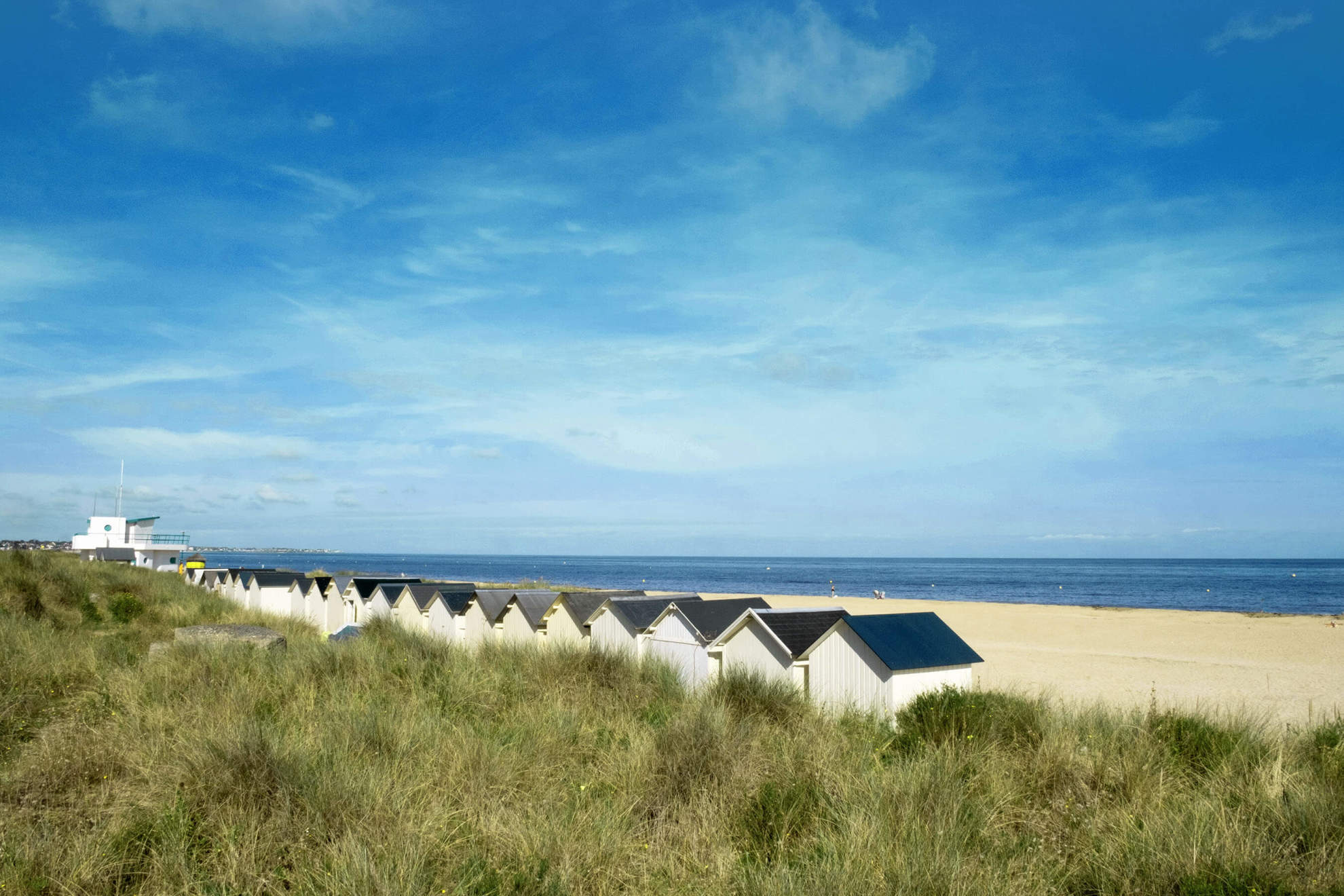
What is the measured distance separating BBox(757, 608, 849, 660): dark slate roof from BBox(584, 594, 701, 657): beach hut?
3075mm

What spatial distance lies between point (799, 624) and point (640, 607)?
15.3ft

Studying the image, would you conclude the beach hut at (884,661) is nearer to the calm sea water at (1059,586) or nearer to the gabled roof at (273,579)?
the gabled roof at (273,579)

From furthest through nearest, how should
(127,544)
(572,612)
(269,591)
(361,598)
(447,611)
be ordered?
(127,544) → (269,591) → (361,598) → (447,611) → (572,612)

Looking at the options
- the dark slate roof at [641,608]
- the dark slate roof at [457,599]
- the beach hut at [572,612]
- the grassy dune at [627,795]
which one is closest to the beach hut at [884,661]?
the grassy dune at [627,795]

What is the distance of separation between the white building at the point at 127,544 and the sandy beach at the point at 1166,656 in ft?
138

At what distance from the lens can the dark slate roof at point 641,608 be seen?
15.5 meters

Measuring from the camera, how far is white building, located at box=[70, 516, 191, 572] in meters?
52.5

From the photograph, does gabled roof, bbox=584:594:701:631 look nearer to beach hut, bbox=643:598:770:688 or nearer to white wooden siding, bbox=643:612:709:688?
beach hut, bbox=643:598:770:688

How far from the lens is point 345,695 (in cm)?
933

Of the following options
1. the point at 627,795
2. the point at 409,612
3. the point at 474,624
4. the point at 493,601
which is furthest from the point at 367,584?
the point at 627,795

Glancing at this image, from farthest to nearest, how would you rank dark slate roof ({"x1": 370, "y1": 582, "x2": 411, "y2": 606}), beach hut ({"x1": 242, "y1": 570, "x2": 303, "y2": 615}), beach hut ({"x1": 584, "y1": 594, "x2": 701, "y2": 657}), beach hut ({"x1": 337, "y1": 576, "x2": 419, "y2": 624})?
beach hut ({"x1": 242, "y1": 570, "x2": 303, "y2": 615}), beach hut ({"x1": 337, "y1": 576, "x2": 419, "y2": 624}), dark slate roof ({"x1": 370, "y1": 582, "x2": 411, "y2": 606}), beach hut ({"x1": 584, "y1": 594, "x2": 701, "y2": 657})

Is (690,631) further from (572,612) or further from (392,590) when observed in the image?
(392,590)

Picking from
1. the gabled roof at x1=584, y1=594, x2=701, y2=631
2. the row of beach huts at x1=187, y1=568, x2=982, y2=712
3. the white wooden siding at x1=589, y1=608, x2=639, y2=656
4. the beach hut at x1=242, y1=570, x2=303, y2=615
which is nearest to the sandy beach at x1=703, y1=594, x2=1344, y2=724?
the row of beach huts at x1=187, y1=568, x2=982, y2=712

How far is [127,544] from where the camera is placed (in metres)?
52.6
